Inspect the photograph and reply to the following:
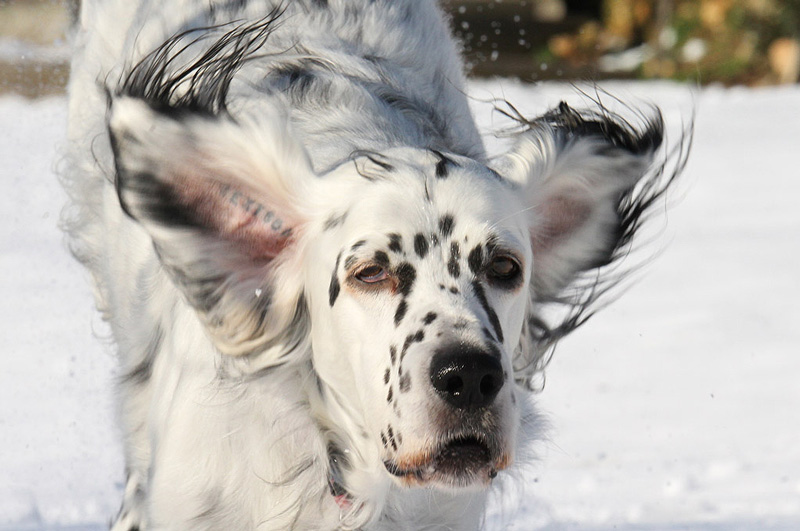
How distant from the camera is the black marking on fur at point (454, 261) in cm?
264

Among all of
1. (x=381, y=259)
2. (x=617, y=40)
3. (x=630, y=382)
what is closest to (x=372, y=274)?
(x=381, y=259)

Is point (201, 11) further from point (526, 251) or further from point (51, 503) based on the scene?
point (51, 503)

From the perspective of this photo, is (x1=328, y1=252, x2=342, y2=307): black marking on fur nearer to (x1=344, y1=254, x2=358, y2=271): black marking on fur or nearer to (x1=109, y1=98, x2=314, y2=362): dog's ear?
(x1=344, y1=254, x2=358, y2=271): black marking on fur

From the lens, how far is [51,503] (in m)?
4.43

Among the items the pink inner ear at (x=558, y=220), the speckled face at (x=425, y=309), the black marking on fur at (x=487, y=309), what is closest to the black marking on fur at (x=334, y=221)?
the speckled face at (x=425, y=309)

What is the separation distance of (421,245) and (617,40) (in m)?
10.0

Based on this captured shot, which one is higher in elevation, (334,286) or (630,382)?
(334,286)

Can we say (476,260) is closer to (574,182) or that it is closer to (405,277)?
(405,277)

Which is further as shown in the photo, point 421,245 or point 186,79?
point 186,79

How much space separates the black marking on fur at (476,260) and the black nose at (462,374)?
0.26 meters

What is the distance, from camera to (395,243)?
2.65 metres

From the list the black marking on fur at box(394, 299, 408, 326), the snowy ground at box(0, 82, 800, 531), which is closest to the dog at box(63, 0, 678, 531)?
the black marking on fur at box(394, 299, 408, 326)

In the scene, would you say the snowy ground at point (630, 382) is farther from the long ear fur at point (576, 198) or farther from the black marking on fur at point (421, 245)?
the black marking on fur at point (421, 245)

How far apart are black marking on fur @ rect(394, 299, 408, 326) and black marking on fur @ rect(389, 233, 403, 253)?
0.12 m
